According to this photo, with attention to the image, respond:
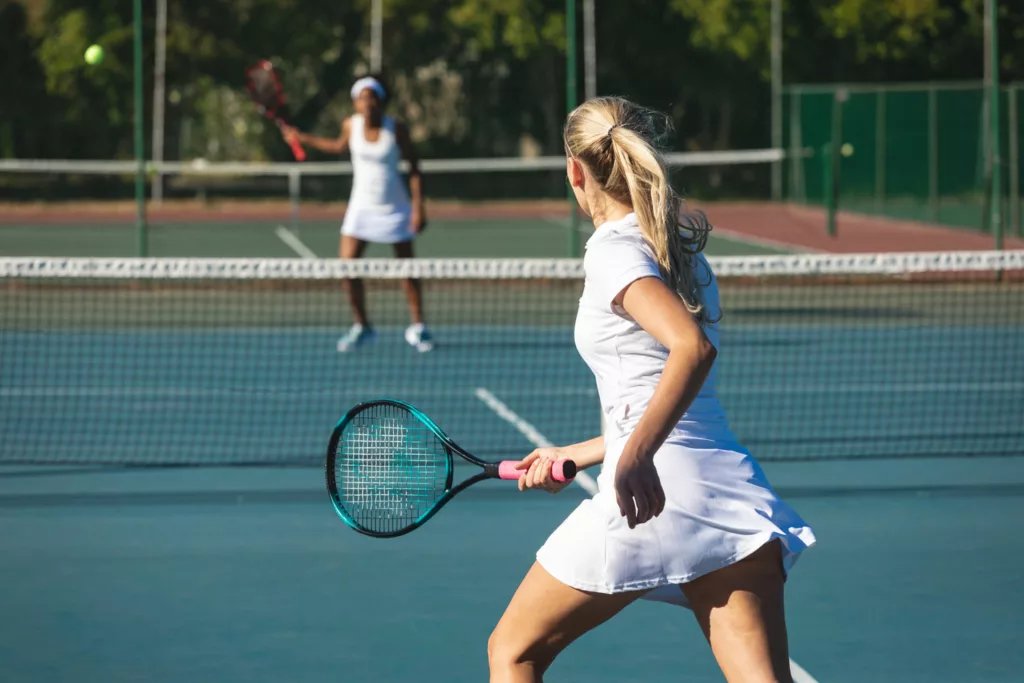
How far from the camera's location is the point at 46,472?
6898 millimetres

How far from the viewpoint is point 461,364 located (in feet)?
33.6

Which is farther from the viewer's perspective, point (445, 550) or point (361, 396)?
point (361, 396)

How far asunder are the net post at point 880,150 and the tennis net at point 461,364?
10.8m

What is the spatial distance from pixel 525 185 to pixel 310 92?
6464 millimetres

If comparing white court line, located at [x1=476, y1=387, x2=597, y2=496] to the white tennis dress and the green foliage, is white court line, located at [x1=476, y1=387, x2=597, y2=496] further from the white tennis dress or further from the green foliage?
the green foliage

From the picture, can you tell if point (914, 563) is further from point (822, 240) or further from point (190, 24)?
point (190, 24)

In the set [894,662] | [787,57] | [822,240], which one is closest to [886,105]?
[822,240]

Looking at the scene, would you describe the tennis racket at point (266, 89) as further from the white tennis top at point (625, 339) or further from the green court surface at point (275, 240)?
the green court surface at point (275, 240)

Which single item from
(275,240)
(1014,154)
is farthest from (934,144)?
(275,240)

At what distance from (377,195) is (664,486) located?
26.2 ft

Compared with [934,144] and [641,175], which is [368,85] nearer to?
[641,175]

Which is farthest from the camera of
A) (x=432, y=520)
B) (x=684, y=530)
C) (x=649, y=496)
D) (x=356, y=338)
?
(x=356, y=338)

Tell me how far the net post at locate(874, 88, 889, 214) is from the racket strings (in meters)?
22.5


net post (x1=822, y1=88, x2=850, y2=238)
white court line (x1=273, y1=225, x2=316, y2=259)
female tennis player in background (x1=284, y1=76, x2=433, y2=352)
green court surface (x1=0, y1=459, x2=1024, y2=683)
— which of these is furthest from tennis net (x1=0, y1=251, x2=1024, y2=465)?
net post (x1=822, y1=88, x2=850, y2=238)
